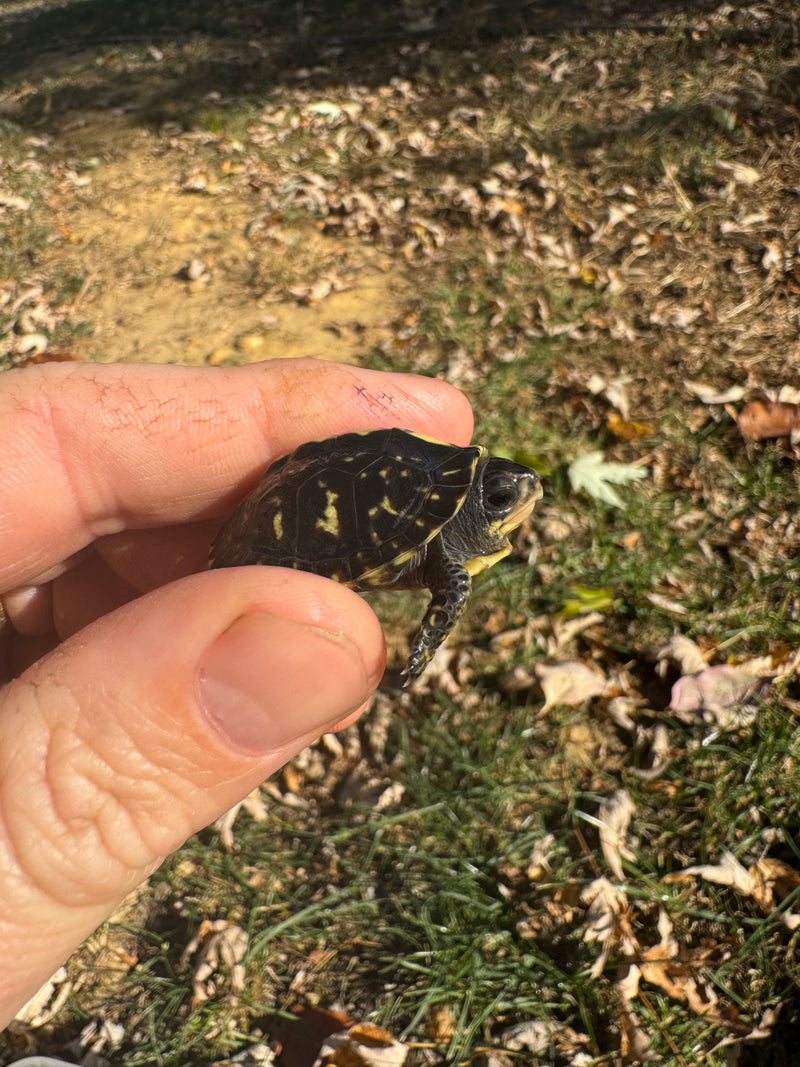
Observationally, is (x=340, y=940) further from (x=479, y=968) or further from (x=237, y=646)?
(x=237, y=646)

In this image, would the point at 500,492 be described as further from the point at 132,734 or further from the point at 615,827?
the point at 132,734

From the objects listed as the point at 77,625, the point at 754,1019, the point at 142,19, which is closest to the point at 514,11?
the point at 142,19

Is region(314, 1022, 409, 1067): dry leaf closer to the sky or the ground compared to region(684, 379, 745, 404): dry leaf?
closer to the ground

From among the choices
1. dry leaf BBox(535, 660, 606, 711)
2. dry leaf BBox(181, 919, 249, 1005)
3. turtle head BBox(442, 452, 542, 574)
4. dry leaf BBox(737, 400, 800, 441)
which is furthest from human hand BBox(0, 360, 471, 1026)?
dry leaf BBox(737, 400, 800, 441)

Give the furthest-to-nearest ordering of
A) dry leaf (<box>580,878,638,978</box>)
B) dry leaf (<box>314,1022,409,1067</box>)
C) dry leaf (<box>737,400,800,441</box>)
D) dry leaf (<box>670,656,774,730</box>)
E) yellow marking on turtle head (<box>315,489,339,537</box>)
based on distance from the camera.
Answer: dry leaf (<box>737,400,800,441</box>), dry leaf (<box>670,656,774,730</box>), yellow marking on turtle head (<box>315,489,339,537</box>), dry leaf (<box>580,878,638,978</box>), dry leaf (<box>314,1022,409,1067</box>)

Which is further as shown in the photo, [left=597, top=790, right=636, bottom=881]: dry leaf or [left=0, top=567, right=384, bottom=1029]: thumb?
[left=597, top=790, right=636, bottom=881]: dry leaf

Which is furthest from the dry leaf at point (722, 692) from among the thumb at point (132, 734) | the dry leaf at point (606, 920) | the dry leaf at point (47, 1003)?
the dry leaf at point (47, 1003)

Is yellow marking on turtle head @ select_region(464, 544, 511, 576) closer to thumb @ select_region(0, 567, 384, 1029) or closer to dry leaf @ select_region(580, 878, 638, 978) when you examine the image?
thumb @ select_region(0, 567, 384, 1029)

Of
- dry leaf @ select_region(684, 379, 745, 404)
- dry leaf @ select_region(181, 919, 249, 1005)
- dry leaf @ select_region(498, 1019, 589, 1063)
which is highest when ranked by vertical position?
dry leaf @ select_region(684, 379, 745, 404)
